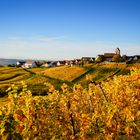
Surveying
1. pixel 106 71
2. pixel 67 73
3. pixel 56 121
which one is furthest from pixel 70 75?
pixel 56 121

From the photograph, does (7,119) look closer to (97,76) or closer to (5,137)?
(5,137)

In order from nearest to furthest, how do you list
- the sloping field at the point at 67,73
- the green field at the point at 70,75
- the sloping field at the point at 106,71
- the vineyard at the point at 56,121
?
the vineyard at the point at 56,121 → the sloping field at the point at 106,71 → the green field at the point at 70,75 → the sloping field at the point at 67,73

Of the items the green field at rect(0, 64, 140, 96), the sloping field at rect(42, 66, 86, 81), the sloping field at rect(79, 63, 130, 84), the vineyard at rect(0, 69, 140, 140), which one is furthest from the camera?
the sloping field at rect(42, 66, 86, 81)

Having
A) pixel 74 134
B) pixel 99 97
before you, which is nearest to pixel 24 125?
pixel 74 134

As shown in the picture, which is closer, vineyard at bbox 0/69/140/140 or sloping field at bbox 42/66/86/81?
vineyard at bbox 0/69/140/140

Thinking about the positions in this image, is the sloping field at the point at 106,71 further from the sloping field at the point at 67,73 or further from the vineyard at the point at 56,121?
the vineyard at the point at 56,121

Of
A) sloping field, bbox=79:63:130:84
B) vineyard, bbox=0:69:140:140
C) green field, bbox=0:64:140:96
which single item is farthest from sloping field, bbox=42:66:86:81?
vineyard, bbox=0:69:140:140

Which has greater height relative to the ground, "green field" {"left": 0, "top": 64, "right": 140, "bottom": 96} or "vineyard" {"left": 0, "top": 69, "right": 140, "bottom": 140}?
"vineyard" {"left": 0, "top": 69, "right": 140, "bottom": 140}

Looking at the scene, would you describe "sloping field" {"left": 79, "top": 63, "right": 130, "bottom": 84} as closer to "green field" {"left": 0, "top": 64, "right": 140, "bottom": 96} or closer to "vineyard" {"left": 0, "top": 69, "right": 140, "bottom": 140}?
"green field" {"left": 0, "top": 64, "right": 140, "bottom": 96}

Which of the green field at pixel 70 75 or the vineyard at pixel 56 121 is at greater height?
the vineyard at pixel 56 121

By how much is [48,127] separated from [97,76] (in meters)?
120

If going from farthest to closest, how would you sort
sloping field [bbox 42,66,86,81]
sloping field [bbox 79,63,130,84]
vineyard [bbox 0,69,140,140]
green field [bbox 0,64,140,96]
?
sloping field [bbox 42,66,86,81] < green field [bbox 0,64,140,96] < sloping field [bbox 79,63,130,84] < vineyard [bbox 0,69,140,140]

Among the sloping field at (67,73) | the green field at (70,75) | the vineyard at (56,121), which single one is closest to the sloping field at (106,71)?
the green field at (70,75)

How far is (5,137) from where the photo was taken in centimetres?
1494
